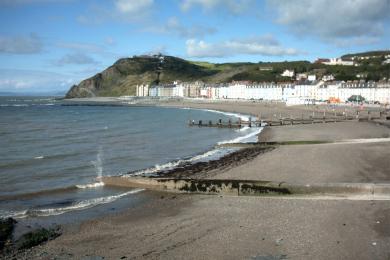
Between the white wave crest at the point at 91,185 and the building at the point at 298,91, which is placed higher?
the building at the point at 298,91

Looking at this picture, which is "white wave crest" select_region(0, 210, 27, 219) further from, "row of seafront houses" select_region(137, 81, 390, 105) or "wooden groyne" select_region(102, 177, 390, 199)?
"row of seafront houses" select_region(137, 81, 390, 105)

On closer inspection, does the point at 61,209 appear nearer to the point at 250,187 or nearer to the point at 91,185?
the point at 91,185

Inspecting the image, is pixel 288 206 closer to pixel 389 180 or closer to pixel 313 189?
pixel 313 189

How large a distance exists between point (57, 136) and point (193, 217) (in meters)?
30.6

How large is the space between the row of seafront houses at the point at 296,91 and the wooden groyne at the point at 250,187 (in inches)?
3417

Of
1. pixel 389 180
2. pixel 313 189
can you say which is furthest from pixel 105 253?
pixel 389 180

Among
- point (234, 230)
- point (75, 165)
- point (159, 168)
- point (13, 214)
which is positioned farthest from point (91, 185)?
point (234, 230)

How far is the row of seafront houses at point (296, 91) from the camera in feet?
348

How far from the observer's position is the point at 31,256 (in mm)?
9367

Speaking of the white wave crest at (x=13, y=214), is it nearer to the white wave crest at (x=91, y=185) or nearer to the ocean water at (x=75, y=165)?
the ocean water at (x=75, y=165)

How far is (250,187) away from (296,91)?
123 m

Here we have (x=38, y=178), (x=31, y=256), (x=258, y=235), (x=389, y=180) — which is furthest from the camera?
(x=38, y=178)

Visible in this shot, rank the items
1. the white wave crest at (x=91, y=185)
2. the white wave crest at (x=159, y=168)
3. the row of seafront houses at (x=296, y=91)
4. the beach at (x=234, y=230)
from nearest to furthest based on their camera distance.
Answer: the beach at (x=234, y=230), the white wave crest at (x=91, y=185), the white wave crest at (x=159, y=168), the row of seafront houses at (x=296, y=91)

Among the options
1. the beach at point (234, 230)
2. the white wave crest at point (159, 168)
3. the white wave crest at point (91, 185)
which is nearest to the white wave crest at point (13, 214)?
the beach at point (234, 230)
